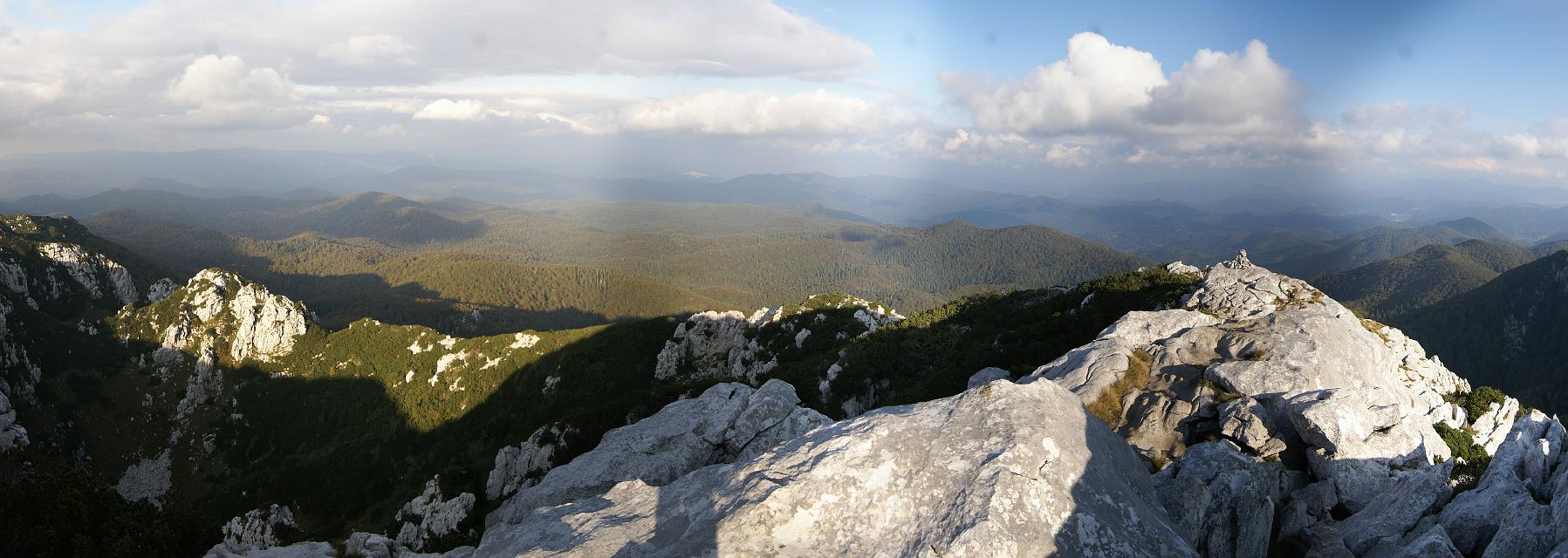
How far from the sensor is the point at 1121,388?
28.0 meters

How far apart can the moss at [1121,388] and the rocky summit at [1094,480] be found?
10 cm

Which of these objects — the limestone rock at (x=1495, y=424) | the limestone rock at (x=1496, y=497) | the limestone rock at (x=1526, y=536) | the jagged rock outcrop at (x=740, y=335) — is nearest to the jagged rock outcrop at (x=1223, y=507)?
the limestone rock at (x=1496, y=497)

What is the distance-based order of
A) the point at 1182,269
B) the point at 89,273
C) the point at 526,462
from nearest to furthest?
the point at 1182,269
the point at 526,462
the point at 89,273

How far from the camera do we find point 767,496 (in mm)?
14359

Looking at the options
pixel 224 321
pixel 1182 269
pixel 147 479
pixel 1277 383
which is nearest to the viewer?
pixel 1277 383

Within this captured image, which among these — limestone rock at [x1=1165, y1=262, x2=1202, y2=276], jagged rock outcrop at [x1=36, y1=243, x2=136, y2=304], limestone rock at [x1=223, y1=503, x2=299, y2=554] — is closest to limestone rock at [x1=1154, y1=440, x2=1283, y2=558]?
limestone rock at [x1=1165, y1=262, x2=1202, y2=276]

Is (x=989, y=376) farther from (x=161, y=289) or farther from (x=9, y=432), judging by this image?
(x=161, y=289)

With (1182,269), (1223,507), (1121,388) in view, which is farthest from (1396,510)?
(1182,269)

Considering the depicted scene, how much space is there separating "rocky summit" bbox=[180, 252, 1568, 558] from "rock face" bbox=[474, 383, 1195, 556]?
50mm

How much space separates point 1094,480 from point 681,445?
18553 millimetres

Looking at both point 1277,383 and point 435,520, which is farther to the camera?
point 435,520

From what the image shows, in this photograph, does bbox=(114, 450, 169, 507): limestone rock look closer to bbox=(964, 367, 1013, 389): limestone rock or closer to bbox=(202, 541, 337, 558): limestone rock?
bbox=(202, 541, 337, 558): limestone rock

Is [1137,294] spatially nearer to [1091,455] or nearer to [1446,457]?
[1446,457]

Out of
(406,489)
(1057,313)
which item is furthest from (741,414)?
(406,489)
